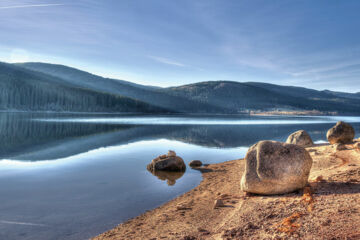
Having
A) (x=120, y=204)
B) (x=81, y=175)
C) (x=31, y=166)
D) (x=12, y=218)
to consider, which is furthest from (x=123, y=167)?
(x=12, y=218)

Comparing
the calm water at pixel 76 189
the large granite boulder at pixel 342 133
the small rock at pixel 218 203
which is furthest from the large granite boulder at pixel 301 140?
the small rock at pixel 218 203

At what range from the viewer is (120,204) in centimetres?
922

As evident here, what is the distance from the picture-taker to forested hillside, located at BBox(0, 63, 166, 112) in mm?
144312

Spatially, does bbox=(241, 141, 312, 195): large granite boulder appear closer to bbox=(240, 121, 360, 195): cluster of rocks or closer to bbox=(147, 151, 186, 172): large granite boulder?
bbox=(240, 121, 360, 195): cluster of rocks

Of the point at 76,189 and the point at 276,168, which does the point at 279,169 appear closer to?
the point at 276,168

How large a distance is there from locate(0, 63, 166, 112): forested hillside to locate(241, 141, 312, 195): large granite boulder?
155 meters

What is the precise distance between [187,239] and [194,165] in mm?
10148

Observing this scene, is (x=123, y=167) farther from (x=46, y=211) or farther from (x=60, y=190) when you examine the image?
(x=46, y=211)

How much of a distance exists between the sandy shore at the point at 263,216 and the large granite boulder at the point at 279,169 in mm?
299

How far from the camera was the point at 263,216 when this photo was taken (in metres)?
6.53

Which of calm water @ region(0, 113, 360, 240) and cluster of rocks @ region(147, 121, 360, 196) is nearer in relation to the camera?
calm water @ region(0, 113, 360, 240)

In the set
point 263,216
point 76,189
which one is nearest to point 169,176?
point 76,189

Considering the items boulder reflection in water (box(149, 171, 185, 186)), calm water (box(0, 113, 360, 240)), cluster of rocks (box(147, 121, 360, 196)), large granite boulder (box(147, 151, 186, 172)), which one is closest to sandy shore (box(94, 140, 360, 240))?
cluster of rocks (box(147, 121, 360, 196))

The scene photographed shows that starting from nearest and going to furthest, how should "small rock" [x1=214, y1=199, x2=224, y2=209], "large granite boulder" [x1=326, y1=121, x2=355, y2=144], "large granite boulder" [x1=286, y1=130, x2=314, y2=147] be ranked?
"small rock" [x1=214, y1=199, x2=224, y2=209]
"large granite boulder" [x1=326, y1=121, x2=355, y2=144]
"large granite boulder" [x1=286, y1=130, x2=314, y2=147]
